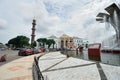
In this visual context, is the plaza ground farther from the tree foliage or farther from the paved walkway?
the tree foliage

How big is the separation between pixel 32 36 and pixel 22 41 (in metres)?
7.64

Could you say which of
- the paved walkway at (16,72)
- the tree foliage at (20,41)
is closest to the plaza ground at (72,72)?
the paved walkway at (16,72)

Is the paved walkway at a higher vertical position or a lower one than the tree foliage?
lower

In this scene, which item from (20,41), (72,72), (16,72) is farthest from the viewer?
(20,41)

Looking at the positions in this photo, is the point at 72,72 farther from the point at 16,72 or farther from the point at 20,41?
the point at 20,41

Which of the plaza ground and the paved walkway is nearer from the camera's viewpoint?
the plaza ground

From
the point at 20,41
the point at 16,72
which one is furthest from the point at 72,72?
the point at 20,41

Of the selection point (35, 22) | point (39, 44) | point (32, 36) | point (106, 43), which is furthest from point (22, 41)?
point (106, 43)

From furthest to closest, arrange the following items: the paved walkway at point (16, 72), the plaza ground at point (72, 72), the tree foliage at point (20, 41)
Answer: the tree foliage at point (20, 41), the paved walkway at point (16, 72), the plaza ground at point (72, 72)

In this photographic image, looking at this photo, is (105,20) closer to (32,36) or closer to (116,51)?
(116,51)

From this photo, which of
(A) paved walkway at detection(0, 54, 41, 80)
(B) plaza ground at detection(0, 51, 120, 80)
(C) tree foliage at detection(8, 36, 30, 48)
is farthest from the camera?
(C) tree foliage at detection(8, 36, 30, 48)

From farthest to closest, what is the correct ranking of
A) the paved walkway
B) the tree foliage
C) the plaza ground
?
the tree foliage, the paved walkway, the plaza ground

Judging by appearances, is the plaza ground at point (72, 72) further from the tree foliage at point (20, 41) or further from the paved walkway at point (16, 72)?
the tree foliage at point (20, 41)

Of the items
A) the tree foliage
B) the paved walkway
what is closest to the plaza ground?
the paved walkway
